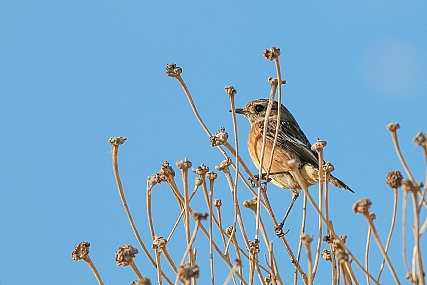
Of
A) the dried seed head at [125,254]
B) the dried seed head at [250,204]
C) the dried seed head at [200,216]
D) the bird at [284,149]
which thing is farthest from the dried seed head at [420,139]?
the bird at [284,149]

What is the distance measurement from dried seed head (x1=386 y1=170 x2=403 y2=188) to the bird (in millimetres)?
3695

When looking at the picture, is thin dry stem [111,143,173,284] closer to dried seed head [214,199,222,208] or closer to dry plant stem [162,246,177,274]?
dry plant stem [162,246,177,274]

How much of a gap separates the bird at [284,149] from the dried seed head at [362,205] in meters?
3.89

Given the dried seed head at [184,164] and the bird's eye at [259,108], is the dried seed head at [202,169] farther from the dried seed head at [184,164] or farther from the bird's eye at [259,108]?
the bird's eye at [259,108]

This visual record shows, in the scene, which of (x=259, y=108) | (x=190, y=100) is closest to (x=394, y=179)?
(x=190, y=100)

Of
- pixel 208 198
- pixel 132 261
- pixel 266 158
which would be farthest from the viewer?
pixel 266 158

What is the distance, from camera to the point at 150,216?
331 cm

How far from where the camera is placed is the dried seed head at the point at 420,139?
2355 mm

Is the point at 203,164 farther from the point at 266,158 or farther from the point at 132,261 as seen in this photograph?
the point at 266,158

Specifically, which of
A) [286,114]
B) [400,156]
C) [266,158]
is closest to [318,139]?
[400,156]

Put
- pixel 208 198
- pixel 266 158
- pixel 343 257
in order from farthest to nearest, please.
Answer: pixel 266 158 < pixel 208 198 < pixel 343 257

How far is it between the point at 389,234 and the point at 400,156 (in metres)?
0.73

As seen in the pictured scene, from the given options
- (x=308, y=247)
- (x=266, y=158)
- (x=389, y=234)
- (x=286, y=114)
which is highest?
(x=286, y=114)

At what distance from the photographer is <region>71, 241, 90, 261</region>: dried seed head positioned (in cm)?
275
